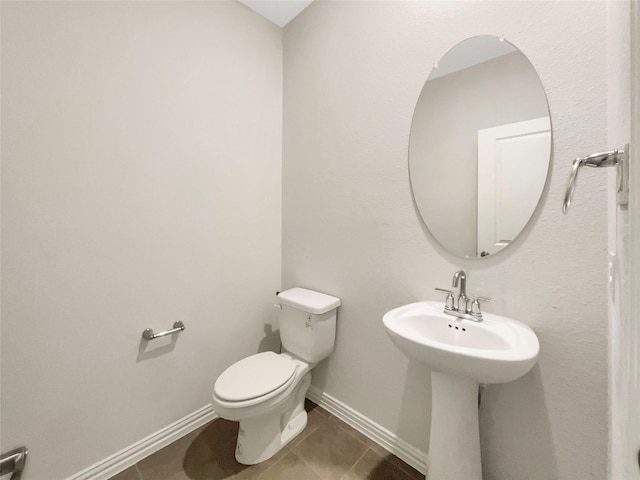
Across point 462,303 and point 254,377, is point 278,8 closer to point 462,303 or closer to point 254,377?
point 462,303

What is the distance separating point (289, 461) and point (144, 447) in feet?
2.37

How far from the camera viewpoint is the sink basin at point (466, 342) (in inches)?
27.8

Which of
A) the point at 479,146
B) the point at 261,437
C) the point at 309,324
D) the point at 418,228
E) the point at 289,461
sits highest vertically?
the point at 479,146

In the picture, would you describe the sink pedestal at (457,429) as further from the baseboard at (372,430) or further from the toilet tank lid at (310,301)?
the toilet tank lid at (310,301)

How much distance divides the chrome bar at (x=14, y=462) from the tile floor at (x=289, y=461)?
0.35 meters

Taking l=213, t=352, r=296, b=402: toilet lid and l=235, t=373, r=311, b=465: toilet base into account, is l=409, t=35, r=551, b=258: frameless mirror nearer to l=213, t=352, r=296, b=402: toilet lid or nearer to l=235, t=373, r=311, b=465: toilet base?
l=213, t=352, r=296, b=402: toilet lid

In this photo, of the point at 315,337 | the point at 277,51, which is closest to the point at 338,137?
the point at 277,51

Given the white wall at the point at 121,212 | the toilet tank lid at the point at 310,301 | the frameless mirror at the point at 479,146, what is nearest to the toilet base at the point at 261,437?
the white wall at the point at 121,212

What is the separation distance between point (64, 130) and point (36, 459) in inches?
51.7

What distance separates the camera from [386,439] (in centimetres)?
130

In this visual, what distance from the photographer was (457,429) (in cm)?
91

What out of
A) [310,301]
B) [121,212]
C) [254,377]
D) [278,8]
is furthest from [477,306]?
[278,8]

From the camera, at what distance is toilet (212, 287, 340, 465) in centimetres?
111

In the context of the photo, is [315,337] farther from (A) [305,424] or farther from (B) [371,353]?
(A) [305,424]
